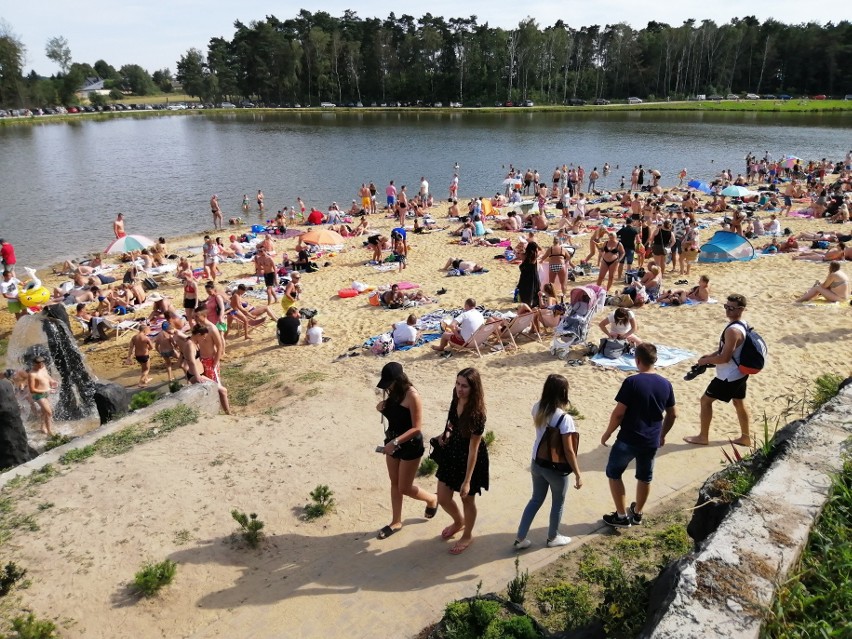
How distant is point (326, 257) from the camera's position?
1905 centimetres

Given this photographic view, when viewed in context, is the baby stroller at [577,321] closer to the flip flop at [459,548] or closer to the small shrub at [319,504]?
the small shrub at [319,504]

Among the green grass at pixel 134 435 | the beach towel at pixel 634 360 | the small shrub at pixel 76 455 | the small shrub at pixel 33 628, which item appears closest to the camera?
the small shrub at pixel 33 628

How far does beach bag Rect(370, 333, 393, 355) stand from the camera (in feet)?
36.2

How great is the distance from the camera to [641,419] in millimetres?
4863

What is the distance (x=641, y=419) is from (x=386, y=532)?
7.84ft

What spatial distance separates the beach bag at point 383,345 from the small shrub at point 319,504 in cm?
516

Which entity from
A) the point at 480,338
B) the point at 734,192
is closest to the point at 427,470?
the point at 480,338

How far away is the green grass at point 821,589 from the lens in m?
2.62

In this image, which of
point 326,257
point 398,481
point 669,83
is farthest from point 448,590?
point 669,83

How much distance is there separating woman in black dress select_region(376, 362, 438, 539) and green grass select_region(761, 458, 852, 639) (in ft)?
8.89

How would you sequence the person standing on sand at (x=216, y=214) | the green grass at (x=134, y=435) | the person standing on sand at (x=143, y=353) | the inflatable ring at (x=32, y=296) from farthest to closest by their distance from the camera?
the person standing on sand at (x=216, y=214)
the inflatable ring at (x=32, y=296)
the person standing on sand at (x=143, y=353)
the green grass at (x=134, y=435)

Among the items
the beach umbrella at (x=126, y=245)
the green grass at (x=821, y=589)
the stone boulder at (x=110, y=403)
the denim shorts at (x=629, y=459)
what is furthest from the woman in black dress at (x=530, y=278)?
the beach umbrella at (x=126, y=245)

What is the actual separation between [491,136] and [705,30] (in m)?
59.3

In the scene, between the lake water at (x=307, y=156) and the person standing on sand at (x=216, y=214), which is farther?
the lake water at (x=307, y=156)
